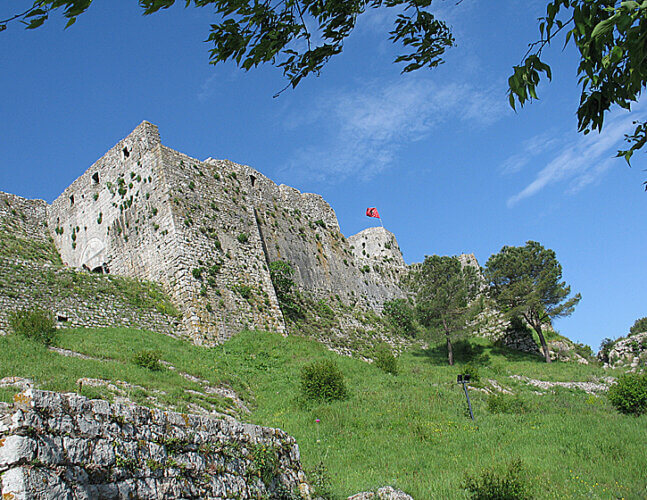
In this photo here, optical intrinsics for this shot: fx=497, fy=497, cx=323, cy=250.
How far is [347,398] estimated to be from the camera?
51.6ft

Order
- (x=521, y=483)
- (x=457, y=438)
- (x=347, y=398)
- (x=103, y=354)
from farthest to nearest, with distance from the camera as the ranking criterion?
(x=347, y=398), (x=103, y=354), (x=457, y=438), (x=521, y=483)

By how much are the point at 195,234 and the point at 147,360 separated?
9.47m

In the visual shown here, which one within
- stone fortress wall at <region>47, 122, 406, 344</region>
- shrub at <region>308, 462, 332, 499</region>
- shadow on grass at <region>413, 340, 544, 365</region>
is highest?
stone fortress wall at <region>47, 122, 406, 344</region>

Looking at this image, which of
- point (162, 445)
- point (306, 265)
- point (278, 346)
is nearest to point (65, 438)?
point (162, 445)

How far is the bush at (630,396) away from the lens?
1535 cm

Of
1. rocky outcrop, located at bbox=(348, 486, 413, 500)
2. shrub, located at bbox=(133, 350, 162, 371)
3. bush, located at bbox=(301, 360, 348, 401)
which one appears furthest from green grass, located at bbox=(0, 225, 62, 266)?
rocky outcrop, located at bbox=(348, 486, 413, 500)

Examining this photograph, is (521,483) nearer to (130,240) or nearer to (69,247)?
(130,240)

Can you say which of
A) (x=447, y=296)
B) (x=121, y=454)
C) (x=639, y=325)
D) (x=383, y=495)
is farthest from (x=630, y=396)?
(x=639, y=325)

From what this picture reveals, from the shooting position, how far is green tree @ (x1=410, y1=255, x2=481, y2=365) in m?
29.2

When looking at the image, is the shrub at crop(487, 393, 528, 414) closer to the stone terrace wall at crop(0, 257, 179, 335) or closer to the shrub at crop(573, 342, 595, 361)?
the stone terrace wall at crop(0, 257, 179, 335)

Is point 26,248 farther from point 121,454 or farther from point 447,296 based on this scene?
point 121,454

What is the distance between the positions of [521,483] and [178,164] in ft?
69.5

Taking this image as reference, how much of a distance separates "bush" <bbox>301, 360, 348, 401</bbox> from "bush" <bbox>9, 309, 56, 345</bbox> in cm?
772

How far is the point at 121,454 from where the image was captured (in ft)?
16.9
